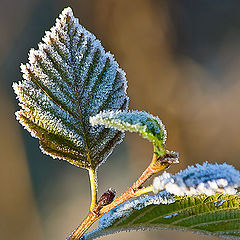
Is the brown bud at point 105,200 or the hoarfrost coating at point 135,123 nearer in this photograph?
the hoarfrost coating at point 135,123

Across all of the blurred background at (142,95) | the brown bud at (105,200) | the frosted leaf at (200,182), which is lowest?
A: the brown bud at (105,200)

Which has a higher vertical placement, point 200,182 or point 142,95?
point 142,95

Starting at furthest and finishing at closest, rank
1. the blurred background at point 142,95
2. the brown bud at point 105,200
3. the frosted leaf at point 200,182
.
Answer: the blurred background at point 142,95 < the brown bud at point 105,200 < the frosted leaf at point 200,182

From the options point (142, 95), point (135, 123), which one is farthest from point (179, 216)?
point (142, 95)

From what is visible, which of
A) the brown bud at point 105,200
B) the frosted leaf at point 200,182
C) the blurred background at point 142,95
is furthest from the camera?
the blurred background at point 142,95

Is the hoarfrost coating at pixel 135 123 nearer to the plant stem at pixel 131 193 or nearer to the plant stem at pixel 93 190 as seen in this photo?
the plant stem at pixel 131 193

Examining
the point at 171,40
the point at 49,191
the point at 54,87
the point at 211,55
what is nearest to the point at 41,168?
the point at 49,191

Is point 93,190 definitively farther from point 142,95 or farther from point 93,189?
point 142,95

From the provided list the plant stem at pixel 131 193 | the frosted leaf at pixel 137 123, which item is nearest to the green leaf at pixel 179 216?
the plant stem at pixel 131 193
